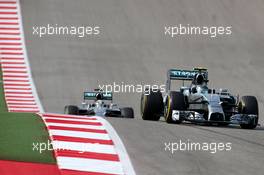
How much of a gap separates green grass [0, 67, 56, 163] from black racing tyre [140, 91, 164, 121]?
4.54 meters

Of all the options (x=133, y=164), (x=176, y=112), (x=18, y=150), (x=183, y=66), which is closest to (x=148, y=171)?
(x=133, y=164)

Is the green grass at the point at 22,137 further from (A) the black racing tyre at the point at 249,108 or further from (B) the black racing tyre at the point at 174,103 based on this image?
(A) the black racing tyre at the point at 249,108

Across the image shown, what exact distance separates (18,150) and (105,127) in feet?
8.64

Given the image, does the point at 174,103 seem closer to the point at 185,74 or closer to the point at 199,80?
the point at 199,80

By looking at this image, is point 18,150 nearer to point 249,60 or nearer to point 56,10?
point 249,60

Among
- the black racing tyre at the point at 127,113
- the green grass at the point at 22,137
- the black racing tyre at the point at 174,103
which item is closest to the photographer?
the green grass at the point at 22,137

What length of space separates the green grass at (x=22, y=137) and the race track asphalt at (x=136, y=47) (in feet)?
37.0

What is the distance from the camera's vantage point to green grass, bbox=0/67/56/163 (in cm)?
846

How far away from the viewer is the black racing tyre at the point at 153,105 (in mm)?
15922

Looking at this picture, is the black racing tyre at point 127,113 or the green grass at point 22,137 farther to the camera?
the black racing tyre at point 127,113

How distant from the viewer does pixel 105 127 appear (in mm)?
11195

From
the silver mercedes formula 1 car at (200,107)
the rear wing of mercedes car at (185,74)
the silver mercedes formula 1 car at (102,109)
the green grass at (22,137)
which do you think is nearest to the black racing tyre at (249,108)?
the silver mercedes formula 1 car at (200,107)

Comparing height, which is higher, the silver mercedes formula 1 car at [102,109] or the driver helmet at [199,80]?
the driver helmet at [199,80]

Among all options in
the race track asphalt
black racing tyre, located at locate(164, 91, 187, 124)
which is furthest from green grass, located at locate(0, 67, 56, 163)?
the race track asphalt
